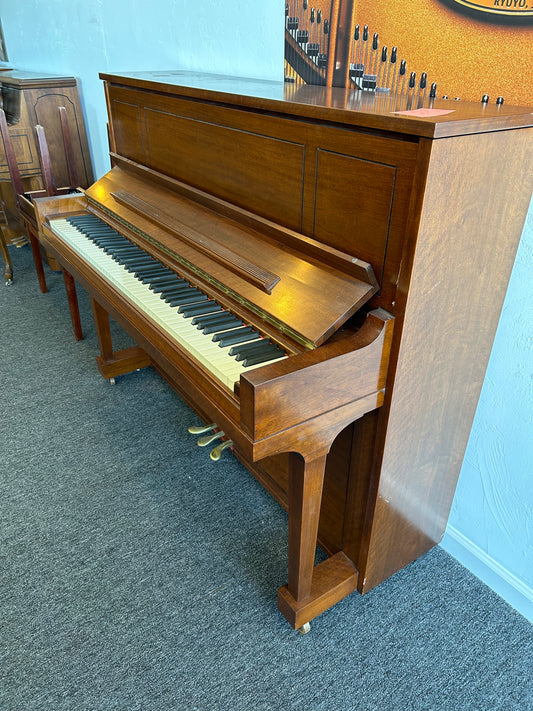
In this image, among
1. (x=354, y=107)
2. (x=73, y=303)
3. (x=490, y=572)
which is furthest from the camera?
(x=73, y=303)

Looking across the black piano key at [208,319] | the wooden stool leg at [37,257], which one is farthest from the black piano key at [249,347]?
the wooden stool leg at [37,257]

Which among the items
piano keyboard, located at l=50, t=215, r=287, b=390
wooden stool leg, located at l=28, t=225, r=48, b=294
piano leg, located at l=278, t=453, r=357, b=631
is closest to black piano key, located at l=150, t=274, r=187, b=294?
piano keyboard, located at l=50, t=215, r=287, b=390

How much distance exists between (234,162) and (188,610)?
122 cm

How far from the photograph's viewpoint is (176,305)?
140 centimetres

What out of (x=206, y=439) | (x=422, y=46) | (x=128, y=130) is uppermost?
(x=422, y=46)

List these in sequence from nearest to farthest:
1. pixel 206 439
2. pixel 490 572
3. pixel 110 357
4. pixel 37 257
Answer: pixel 490 572
pixel 206 439
pixel 110 357
pixel 37 257

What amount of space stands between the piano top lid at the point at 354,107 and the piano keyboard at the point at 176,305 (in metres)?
0.49

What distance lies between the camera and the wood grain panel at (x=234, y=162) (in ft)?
4.00

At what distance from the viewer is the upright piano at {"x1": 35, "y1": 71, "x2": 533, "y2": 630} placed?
3.14 ft

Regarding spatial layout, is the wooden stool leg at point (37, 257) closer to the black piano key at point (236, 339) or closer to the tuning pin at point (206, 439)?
the tuning pin at point (206, 439)

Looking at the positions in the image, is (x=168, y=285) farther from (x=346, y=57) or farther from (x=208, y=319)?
(x=346, y=57)

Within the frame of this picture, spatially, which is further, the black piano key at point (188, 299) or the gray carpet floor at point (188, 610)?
the black piano key at point (188, 299)

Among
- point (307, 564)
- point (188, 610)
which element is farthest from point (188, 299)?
point (188, 610)

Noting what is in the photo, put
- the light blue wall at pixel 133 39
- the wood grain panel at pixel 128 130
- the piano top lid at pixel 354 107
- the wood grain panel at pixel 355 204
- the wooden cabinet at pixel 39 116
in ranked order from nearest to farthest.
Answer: the piano top lid at pixel 354 107, the wood grain panel at pixel 355 204, the light blue wall at pixel 133 39, the wood grain panel at pixel 128 130, the wooden cabinet at pixel 39 116
